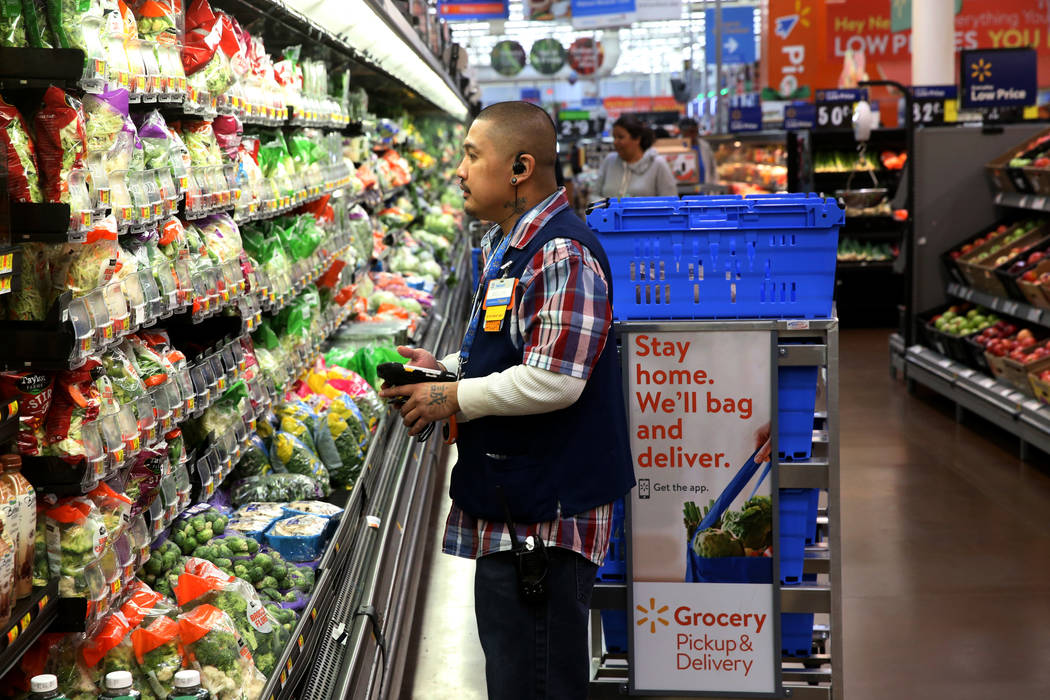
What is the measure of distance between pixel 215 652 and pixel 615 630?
4.35ft

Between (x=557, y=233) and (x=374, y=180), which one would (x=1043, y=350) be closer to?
(x=374, y=180)

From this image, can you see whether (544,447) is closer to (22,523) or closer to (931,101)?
(22,523)

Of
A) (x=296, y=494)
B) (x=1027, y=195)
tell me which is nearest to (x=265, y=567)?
(x=296, y=494)

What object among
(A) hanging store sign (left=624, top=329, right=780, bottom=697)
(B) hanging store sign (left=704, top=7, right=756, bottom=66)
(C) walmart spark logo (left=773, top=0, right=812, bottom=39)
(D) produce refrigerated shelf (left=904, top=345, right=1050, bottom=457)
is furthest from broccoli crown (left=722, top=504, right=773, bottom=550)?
(B) hanging store sign (left=704, top=7, right=756, bottom=66)

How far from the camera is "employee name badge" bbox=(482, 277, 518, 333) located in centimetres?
220

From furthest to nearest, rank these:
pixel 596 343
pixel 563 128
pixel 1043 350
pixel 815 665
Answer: pixel 563 128 < pixel 1043 350 < pixel 815 665 < pixel 596 343

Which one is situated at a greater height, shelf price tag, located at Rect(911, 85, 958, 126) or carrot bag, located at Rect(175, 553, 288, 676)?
shelf price tag, located at Rect(911, 85, 958, 126)

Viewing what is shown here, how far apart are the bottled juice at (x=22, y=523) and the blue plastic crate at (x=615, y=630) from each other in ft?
5.58

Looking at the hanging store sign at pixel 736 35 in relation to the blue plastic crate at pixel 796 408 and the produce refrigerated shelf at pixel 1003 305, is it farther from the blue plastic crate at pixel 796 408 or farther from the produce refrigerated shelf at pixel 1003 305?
the blue plastic crate at pixel 796 408

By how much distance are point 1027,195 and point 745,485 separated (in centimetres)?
543

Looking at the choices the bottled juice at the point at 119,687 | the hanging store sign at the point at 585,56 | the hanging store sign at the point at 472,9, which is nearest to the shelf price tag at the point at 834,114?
the hanging store sign at the point at 472,9

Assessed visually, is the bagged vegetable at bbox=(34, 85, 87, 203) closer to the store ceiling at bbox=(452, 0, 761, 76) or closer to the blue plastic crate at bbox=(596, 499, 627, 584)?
the blue plastic crate at bbox=(596, 499, 627, 584)

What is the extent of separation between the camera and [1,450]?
1.90 meters

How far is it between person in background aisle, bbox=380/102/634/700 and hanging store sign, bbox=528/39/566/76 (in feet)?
66.5
